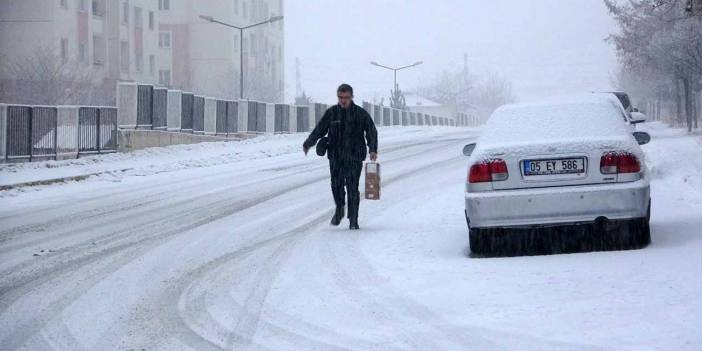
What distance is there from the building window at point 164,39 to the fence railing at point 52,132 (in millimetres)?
60127

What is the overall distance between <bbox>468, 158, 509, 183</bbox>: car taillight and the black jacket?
2847 millimetres

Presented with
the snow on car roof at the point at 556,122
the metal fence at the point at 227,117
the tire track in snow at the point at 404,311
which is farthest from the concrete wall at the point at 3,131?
the snow on car roof at the point at 556,122

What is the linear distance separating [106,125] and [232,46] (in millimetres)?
64111

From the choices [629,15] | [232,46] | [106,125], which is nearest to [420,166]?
[106,125]

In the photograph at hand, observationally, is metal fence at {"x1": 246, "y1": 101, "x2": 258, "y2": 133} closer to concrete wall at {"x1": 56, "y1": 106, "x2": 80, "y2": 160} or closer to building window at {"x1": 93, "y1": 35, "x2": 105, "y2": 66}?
concrete wall at {"x1": 56, "y1": 106, "x2": 80, "y2": 160}

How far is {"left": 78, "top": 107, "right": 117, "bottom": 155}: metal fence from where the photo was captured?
2700cm

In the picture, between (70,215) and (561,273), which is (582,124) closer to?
(561,273)

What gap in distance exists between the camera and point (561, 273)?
8.05 m

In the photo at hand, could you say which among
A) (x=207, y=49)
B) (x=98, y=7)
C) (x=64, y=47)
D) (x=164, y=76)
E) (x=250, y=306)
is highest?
(x=98, y=7)

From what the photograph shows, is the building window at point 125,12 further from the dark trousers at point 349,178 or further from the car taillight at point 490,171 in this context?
the car taillight at point 490,171

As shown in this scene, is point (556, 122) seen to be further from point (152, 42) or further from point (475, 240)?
point (152, 42)

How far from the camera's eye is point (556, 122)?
32.2 feet

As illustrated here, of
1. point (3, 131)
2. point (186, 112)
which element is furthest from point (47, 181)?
point (186, 112)

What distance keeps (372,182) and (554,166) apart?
14.2 feet
